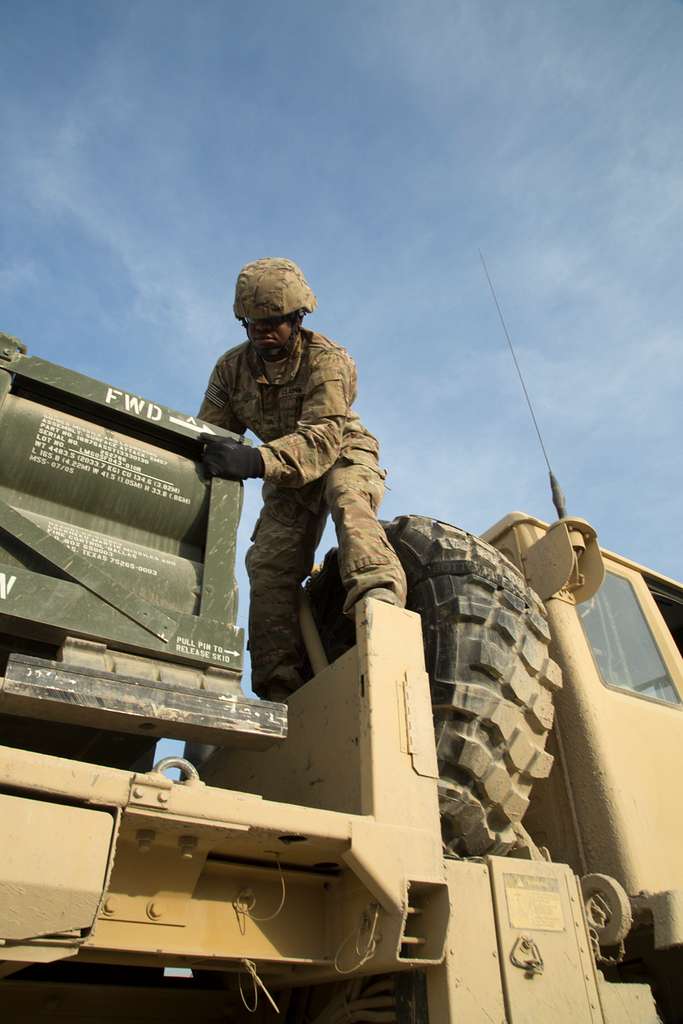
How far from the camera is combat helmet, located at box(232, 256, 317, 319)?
3.34m

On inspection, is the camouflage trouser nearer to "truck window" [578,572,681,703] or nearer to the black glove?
the black glove

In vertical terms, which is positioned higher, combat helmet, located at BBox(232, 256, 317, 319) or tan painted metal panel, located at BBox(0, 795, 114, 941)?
combat helmet, located at BBox(232, 256, 317, 319)

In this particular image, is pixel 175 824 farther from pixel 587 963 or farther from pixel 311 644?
pixel 311 644

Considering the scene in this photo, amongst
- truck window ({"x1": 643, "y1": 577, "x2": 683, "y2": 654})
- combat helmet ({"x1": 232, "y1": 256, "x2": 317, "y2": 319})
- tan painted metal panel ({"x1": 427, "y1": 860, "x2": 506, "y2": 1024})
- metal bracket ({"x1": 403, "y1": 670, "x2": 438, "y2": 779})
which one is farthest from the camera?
truck window ({"x1": 643, "y1": 577, "x2": 683, "y2": 654})

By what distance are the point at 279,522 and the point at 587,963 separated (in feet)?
6.88

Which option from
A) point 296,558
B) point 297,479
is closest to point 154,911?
point 297,479

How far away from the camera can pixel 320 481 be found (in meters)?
3.52

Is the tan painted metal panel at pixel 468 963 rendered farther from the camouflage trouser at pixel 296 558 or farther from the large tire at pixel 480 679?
the camouflage trouser at pixel 296 558

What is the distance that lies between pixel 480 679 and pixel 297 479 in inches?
38.2

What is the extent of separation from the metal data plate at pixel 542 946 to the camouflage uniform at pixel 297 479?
0.96 metres

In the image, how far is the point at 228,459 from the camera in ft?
8.64

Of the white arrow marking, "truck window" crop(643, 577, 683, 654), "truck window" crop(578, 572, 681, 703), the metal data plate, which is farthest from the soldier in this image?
"truck window" crop(643, 577, 683, 654)

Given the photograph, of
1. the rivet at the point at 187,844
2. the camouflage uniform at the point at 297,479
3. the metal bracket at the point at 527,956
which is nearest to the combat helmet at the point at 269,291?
the camouflage uniform at the point at 297,479

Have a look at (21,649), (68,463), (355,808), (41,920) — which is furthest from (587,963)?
(68,463)
